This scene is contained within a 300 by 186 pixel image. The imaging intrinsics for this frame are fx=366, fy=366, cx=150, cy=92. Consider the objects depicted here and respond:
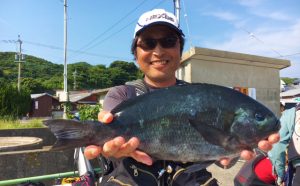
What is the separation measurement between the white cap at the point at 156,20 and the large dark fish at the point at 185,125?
638 mm

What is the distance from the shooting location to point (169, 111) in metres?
2.24

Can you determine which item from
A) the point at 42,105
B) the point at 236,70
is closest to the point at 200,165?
the point at 236,70

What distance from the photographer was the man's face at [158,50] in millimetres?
2783

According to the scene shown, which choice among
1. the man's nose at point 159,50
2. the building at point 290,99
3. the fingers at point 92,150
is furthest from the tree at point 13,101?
the fingers at point 92,150

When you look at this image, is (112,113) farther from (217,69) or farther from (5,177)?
(217,69)

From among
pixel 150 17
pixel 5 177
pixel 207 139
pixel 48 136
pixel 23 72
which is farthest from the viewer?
pixel 23 72

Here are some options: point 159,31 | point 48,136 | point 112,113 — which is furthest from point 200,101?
point 48,136

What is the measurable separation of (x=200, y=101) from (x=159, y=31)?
78cm

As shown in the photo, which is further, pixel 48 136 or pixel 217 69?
pixel 48 136

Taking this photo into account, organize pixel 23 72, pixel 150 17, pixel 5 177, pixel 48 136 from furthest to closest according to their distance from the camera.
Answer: pixel 23 72
pixel 48 136
pixel 5 177
pixel 150 17

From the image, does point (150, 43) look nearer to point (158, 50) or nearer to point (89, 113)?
point (158, 50)

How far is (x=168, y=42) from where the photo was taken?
110 inches

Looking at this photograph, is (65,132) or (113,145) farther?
(113,145)

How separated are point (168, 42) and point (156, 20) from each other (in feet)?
0.64
